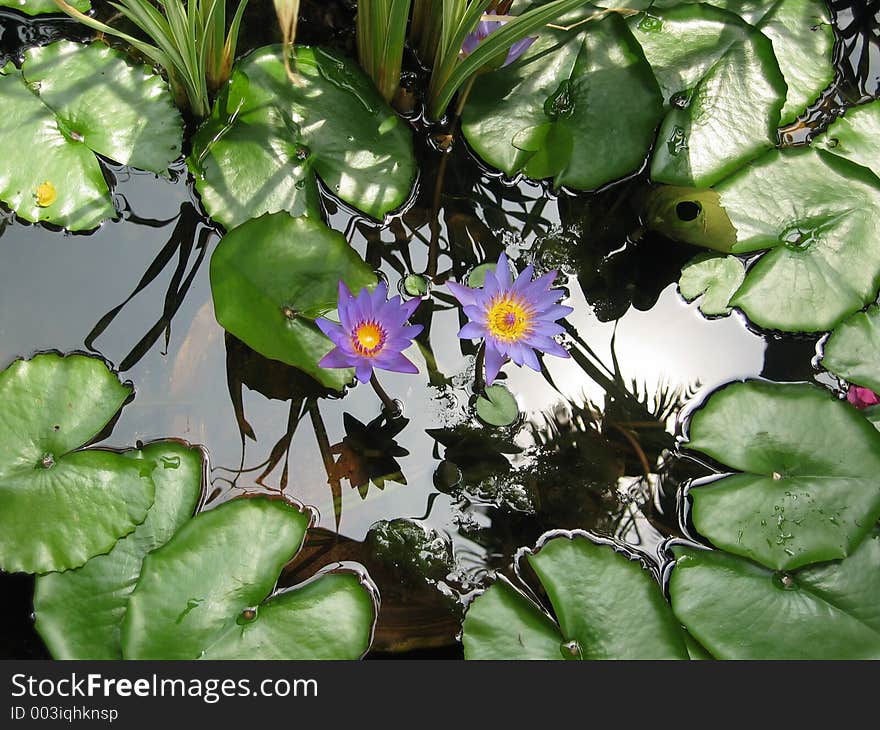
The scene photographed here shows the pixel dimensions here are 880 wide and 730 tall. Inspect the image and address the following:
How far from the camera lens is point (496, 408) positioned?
1910mm

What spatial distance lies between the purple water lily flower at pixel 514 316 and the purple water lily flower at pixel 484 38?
0.73 m

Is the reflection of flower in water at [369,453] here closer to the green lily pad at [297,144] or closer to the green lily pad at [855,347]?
the green lily pad at [297,144]

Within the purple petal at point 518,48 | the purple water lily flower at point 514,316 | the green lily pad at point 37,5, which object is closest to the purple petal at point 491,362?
the purple water lily flower at point 514,316

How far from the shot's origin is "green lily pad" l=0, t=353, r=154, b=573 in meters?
1.56

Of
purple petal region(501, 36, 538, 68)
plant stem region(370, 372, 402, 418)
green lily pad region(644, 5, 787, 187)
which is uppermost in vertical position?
purple petal region(501, 36, 538, 68)

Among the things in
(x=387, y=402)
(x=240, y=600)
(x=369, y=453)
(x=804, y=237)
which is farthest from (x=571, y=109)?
(x=240, y=600)

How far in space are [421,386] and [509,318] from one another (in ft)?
1.25

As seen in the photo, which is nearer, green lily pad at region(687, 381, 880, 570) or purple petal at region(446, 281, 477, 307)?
purple petal at region(446, 281, 477, 307)

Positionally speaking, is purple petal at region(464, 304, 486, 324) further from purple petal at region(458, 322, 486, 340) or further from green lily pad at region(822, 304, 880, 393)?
green lily pad at region(822, 304, 880, 393)

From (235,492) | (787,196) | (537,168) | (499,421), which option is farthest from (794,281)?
(235,492)

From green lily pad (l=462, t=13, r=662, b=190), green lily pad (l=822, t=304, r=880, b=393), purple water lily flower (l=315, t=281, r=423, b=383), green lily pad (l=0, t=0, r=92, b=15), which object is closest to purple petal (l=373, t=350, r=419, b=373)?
purple water lily flower (l=315, t=281, r=423, b=383)

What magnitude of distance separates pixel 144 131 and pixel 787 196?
184 cm

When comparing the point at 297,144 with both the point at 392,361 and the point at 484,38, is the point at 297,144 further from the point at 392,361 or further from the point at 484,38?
the point at 392,361

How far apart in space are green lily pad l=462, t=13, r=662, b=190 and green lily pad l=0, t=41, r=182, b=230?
0.90m
